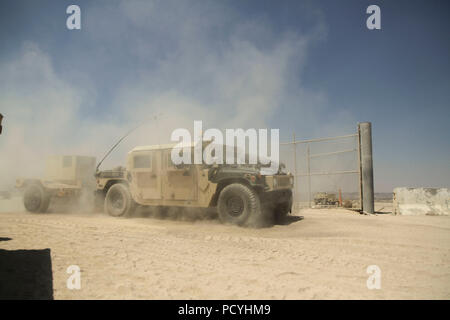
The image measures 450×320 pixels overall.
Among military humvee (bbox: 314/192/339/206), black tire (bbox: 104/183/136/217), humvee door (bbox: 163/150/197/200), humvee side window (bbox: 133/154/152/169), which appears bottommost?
military humvee (bbox: 314/192/339/206)

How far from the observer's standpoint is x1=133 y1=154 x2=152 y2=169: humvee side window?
→ 730cm

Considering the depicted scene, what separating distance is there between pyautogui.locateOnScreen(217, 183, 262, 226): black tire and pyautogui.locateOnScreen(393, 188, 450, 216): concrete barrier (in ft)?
19.0

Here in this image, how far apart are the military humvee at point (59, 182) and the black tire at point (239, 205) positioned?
217 inches

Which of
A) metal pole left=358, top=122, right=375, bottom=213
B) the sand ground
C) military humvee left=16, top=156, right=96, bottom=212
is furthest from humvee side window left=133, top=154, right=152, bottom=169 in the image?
metal pole left=358, top=122, right=375, bottom=213

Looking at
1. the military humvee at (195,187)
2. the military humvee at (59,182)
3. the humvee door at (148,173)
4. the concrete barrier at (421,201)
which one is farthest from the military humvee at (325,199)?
the military humvee at (59,182)

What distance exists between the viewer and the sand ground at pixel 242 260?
238 centimetres

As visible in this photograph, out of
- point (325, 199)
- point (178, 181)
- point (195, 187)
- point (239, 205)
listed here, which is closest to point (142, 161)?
point (178, 181)

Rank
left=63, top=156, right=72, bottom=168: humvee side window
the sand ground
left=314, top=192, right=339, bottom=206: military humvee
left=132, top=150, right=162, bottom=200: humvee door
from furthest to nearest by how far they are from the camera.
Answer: left=314, top=192, right=339, bottom=206: military humvee < left=63, top=156, right=72, bottom=168: humvee side window < left=132, top=150, right=162, bottom=200: humvee door < the sand ground

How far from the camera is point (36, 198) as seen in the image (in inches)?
343

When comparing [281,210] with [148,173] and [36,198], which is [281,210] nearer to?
[148,173]

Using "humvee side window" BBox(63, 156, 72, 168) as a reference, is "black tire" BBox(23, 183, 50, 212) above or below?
below

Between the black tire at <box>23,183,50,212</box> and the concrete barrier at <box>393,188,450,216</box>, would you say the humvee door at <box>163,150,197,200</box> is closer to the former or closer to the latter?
the black tire at <box>23,183,50,212</box>

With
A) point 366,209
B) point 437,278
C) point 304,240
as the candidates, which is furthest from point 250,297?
point 366,209

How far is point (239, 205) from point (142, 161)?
3053 mm
